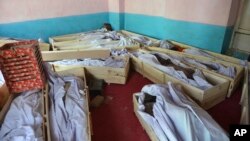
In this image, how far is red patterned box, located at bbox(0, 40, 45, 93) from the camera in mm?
2074

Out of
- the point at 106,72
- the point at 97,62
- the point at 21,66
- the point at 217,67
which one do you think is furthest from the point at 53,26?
the point at 217,67

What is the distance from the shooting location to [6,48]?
7.01 ft

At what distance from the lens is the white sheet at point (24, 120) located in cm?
159

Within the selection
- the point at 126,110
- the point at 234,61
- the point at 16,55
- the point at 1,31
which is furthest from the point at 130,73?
the point at 1,31

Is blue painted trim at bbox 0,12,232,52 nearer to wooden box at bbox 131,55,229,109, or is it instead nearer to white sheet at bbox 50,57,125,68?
wooden box at bbox 131,55,229,109

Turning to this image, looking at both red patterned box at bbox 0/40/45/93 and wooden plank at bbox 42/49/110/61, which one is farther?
wooden plank at bbox 42/49/110/61

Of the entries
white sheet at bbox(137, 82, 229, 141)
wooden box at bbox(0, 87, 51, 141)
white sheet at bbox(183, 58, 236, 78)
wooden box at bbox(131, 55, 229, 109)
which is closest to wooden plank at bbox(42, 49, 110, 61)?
wooden box at bbox(131, 55, 229, 109)

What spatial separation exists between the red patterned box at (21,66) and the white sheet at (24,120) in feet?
0.36

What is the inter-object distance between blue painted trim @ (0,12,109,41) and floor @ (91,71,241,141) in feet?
8.27

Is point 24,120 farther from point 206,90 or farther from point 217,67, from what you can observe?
point 217,67

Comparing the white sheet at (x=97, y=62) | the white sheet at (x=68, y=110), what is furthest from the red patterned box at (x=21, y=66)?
the white sheet at (x=97, y=62)

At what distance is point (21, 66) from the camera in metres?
2.13

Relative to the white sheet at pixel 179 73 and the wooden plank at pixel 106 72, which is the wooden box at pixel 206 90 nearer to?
the white sheet at pixel 179 73

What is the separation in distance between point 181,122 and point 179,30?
239 centimetres
